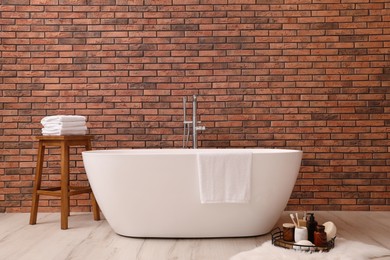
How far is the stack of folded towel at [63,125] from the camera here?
3.56 metres

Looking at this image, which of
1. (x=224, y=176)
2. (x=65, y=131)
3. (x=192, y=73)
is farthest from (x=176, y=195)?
(x=192, y=73)

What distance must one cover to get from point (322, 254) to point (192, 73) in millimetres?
2131

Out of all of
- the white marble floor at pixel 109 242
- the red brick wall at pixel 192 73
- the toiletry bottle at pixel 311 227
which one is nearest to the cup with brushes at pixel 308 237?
the toiletry bottle at pixel 311 227

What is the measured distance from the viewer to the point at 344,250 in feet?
9.03

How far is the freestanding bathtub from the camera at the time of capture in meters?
2.97

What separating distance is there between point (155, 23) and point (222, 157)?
180 centimetres

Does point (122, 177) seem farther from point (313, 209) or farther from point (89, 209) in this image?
point (313, 209)

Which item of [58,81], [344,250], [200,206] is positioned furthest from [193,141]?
[344,250]

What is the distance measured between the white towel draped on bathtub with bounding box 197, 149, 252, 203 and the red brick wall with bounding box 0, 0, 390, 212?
124cm

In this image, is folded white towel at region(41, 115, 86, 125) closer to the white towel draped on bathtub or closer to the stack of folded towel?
the stack of folded towel

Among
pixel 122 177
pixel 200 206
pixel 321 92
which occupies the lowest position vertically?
pixel 200 206

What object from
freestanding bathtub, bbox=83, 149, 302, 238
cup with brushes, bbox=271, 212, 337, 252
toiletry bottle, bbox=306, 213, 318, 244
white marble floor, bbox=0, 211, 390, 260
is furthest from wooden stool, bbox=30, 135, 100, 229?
toiletry bottle, bbox=306, 213, 318, 244

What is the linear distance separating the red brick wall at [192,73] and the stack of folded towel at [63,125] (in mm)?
495

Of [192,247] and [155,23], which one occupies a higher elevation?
[155,23]
